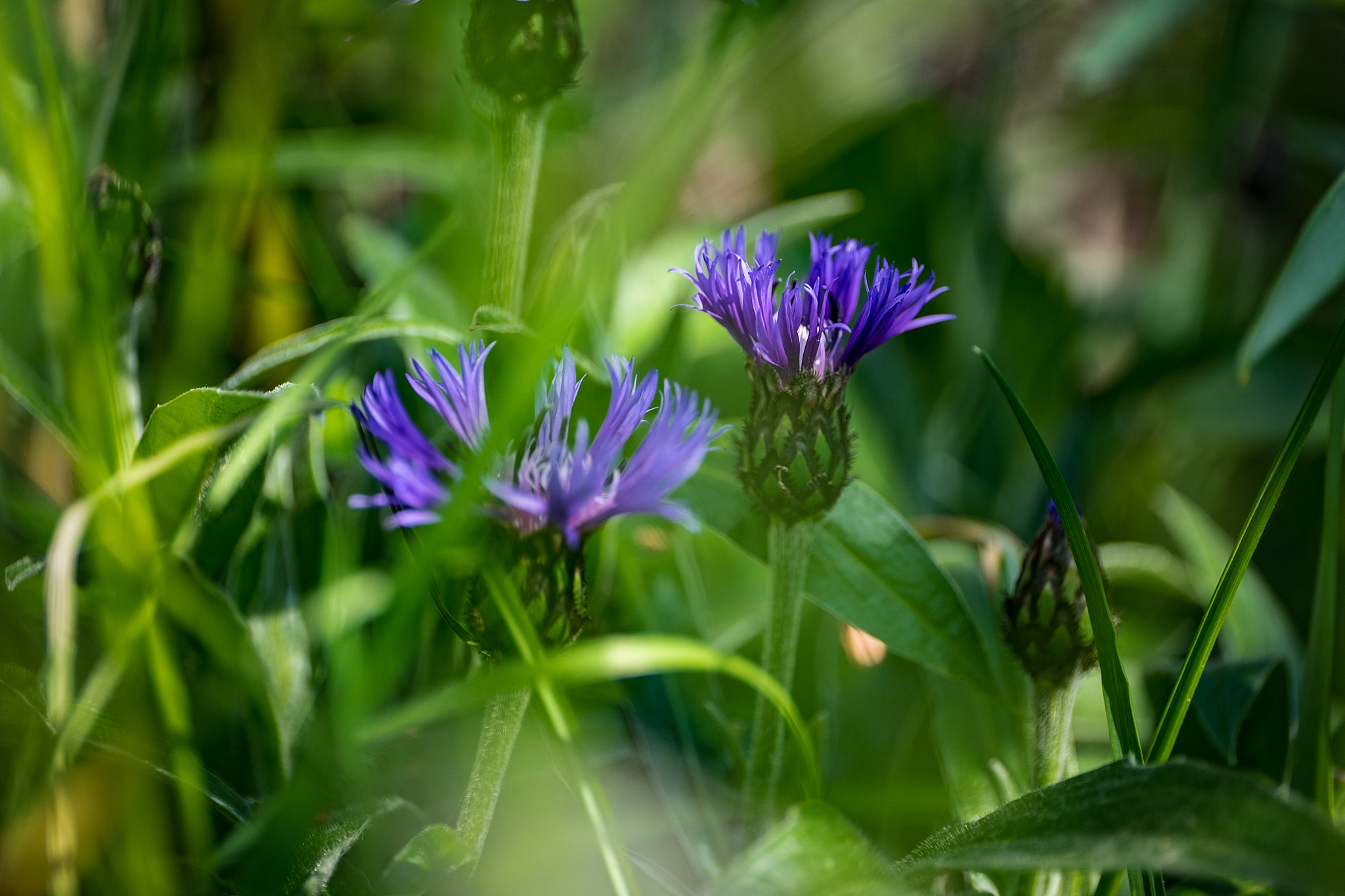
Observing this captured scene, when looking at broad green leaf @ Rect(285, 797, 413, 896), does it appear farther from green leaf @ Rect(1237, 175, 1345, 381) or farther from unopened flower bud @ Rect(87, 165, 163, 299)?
green leaf @ Rect(1237, 175, 1345, 381)

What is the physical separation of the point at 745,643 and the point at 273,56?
0.48 meters

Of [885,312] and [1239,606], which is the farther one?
[1239,606]

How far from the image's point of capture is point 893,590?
0.37 metres

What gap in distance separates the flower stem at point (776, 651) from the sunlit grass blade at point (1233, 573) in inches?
4.6

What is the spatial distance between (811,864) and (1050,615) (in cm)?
13

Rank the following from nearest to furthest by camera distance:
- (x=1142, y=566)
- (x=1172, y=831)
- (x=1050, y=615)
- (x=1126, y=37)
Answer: (x=1172, y=831)
(x=1050, y=615)
(x=1142, y=566)
(x=1126, y=37)

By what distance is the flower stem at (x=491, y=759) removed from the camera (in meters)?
0.31

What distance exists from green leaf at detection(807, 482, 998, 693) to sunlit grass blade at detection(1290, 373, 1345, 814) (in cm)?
10

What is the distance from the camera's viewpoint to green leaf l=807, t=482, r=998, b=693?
1.20 ft

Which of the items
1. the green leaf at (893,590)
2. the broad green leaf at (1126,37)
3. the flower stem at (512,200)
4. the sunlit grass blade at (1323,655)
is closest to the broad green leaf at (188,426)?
the flower stem at (512,200)

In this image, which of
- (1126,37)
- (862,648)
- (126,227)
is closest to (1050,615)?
(862,648)

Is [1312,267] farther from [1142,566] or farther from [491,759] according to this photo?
[491,759]

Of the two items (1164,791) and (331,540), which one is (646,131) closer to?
(331,540)

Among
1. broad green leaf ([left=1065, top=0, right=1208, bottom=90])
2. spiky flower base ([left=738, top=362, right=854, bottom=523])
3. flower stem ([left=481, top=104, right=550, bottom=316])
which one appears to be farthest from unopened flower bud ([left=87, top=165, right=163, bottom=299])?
broad green leaf ([left=1065, top=0, right=1208, bottom=90])
